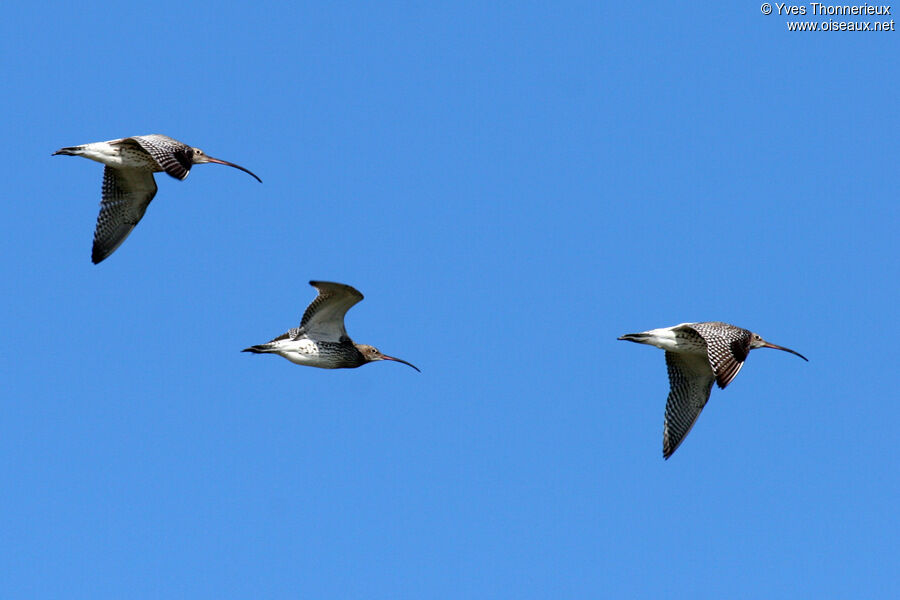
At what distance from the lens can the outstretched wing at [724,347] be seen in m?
16.5

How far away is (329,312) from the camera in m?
18.0

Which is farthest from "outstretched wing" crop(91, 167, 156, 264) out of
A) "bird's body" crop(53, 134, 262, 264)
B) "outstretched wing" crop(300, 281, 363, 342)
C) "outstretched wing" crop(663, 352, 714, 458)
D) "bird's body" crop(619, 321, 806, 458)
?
"outstretched wing" crop(663, 352, 714, 458)

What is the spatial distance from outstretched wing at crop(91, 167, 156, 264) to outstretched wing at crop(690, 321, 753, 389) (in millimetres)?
8157

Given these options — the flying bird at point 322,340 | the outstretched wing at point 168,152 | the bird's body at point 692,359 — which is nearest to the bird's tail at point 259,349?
the flying bird at point 322,340

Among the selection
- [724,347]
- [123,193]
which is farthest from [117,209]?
[724,347]

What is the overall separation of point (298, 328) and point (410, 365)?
1993 millimetres

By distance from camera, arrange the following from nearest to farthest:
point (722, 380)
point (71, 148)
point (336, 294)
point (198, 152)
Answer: point (722, 380) < point (336, 294) < point (71, 148) < point (198, 152)

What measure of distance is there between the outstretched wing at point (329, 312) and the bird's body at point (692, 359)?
12.3ft

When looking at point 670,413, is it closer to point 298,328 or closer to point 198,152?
point 298,328

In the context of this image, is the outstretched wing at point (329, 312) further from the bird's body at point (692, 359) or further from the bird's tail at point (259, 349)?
the bird's body at point (692, 359)

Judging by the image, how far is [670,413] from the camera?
63.3 ft

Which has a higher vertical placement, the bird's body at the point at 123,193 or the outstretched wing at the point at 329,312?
the bird's body at the point at 123,193

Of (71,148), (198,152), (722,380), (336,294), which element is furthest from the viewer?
(198,152)

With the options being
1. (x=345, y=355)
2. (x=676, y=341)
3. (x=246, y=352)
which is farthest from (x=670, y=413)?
(x=246, y=352)
